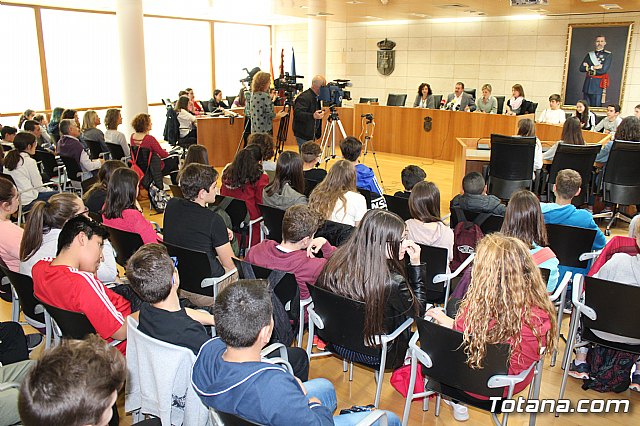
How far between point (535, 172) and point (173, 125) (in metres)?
5.70

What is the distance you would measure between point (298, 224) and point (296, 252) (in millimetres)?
181

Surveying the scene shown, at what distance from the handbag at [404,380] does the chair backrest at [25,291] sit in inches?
79.2

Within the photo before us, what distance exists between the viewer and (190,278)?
3219mm

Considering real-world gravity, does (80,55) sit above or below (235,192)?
above

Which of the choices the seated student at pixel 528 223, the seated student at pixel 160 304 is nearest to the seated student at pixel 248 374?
the seated student at pixel 160 304

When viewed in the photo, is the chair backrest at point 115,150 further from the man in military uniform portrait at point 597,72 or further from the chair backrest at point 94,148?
the man in military uniform portrait at point 597,72

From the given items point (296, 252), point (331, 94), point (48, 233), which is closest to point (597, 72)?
point (331, 94)

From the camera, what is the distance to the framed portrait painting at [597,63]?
10578mm

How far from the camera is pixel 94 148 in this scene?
22.6 ft

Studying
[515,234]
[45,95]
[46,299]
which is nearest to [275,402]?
[46,299]

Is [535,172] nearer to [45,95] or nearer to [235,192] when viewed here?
[235,192]

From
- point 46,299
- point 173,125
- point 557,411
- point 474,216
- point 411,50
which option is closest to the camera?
point 46,299

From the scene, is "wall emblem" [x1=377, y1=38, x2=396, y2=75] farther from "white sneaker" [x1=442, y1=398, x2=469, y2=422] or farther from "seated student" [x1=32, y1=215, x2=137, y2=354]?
"seated student" [x1=32, y1=215, x2=137, y2=354]

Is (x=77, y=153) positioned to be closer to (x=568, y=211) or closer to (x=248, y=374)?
(x=568, y=211)
